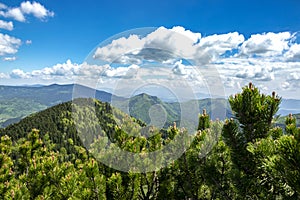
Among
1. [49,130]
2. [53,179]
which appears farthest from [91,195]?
[49,130]

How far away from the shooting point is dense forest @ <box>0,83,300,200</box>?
11.7 feet

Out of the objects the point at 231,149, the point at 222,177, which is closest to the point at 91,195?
the point at 222,177

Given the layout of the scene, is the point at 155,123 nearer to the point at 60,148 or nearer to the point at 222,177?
the point at 222,177

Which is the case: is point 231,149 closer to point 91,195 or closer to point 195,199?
point 195,199

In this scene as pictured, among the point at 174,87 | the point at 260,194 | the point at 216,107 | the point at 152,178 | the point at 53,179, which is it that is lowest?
the point at 53,179

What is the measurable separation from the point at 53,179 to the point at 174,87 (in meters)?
4.82

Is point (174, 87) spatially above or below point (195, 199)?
above

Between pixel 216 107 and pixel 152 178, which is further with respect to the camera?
pixel 152 178

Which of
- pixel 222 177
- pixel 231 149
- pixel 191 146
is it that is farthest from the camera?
pixel 191 146

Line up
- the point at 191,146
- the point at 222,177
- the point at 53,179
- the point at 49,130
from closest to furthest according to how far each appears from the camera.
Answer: the point at 222,177
the point at 191,146
the point at 53,179
the point at 49,130

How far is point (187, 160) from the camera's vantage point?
19.4ft

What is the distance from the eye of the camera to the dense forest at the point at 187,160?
3566 millimetres

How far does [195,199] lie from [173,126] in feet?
6.75

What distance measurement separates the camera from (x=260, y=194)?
3.87 meters
